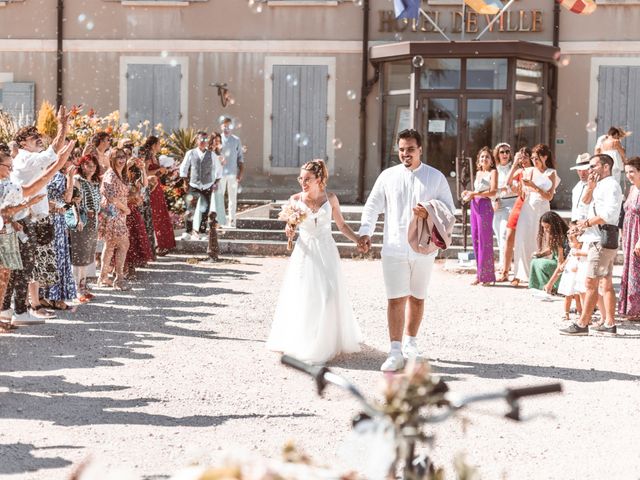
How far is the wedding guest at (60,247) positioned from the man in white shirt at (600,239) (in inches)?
184

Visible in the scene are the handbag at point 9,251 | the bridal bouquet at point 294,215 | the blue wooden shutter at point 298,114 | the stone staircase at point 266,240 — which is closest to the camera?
the bridal bouquet at point 294,215

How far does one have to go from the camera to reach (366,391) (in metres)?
6.92

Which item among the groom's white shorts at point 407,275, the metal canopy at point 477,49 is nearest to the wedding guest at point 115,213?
the groom's white shorts at point 407,275

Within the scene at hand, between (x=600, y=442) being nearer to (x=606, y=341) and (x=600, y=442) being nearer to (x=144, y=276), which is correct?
(x=606, y=341)

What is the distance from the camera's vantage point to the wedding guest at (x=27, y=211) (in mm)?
A: 8984

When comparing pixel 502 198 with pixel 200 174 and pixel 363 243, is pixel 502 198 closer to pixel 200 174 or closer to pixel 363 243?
pixel 200 174

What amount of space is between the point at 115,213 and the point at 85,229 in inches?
24.1

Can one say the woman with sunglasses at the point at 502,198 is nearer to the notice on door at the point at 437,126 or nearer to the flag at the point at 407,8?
the flag at the point at 407,8

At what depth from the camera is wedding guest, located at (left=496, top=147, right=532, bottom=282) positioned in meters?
13.1

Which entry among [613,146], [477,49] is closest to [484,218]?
[613,146]

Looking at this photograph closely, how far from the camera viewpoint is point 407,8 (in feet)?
61.8

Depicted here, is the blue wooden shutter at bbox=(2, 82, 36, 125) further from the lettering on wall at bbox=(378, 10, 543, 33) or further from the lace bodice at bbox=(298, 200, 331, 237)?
the lace bodice at bbox=(298, 200, 331, 237)

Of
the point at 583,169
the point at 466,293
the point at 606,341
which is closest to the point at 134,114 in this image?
the point at 466,293

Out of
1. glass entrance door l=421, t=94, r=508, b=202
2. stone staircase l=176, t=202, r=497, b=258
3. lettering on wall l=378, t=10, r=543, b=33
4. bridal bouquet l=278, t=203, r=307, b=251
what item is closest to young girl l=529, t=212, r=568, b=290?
bridal bouquet l=278, t=203, r=307, b=251
